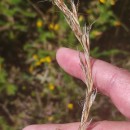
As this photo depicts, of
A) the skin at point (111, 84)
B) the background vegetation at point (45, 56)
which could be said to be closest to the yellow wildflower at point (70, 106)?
the background vegetation at point (45, 56)

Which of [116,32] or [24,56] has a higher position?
[24,56]

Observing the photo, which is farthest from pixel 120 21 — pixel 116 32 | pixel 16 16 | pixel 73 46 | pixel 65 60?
pixel 65 60

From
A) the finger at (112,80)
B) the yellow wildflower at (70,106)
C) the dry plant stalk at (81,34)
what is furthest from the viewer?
the yellow wildflower at (70,106)

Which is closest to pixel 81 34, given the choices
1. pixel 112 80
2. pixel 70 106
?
pixel 112 80

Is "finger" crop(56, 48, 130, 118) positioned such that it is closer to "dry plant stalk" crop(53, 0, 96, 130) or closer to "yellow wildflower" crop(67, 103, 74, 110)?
"dry plant stalk" crop(53, 0, 96, 130)

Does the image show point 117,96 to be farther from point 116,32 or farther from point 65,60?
point 116,32

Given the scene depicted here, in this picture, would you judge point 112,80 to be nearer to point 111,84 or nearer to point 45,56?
point 111,84

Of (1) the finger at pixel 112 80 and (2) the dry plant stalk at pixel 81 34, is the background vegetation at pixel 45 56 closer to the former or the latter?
(1) the finger at pixel 112 80

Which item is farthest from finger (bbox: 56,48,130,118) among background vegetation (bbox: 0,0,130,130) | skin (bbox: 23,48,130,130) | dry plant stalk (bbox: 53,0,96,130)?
background vegetation (bbox: 0,0,130,130)
